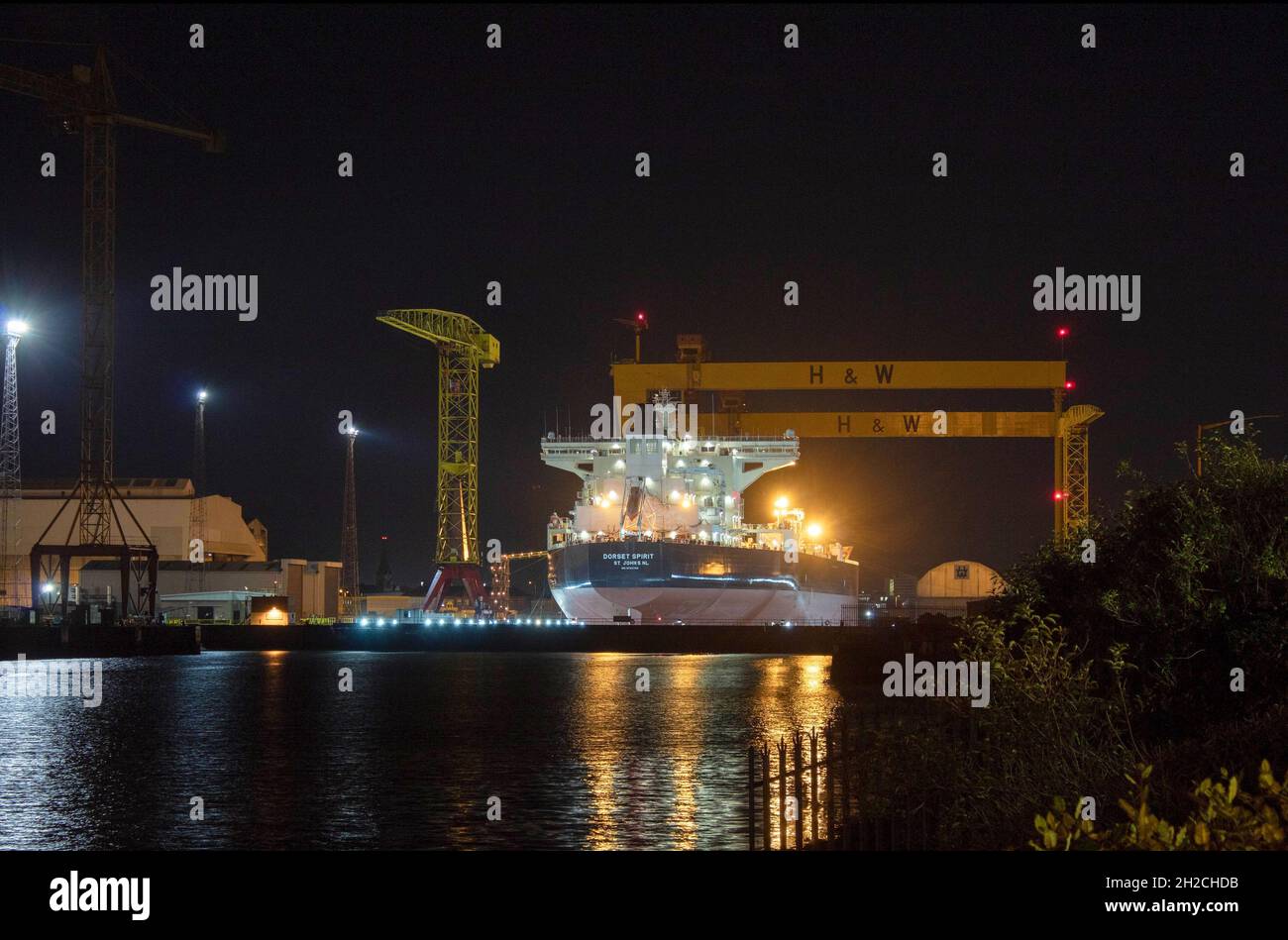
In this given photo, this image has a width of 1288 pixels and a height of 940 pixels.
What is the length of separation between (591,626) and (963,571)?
159 ft

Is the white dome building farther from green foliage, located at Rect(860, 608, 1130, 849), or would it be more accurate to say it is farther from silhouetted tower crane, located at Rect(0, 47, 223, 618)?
green foliage, located at Rect(860, 608, 1130, 849)

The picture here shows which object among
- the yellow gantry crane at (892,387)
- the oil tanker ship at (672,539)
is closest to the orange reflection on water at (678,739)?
the oil tanker ship at (672,539)

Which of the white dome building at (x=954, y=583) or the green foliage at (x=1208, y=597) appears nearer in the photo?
the green foliage at (x=1208, y=597)

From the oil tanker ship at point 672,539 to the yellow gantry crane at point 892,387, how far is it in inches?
154

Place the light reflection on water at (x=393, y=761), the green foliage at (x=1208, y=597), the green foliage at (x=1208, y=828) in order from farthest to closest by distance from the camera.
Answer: the light reflection on water at (x=393, y=761), the green foliage at (x=1208, y=597), the green foliage at (x=1208, y=828)

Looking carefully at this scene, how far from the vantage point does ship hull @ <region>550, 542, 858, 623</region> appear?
272ft

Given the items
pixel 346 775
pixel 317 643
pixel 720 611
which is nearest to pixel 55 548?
pixel 317 643

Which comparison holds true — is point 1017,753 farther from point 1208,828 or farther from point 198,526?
point 198,526

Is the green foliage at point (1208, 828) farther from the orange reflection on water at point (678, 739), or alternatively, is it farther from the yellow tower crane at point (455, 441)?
the yellow tower crane at point (455, 441)

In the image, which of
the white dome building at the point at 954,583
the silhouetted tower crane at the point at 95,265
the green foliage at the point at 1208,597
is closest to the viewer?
the green foliage at the point at 1208,597

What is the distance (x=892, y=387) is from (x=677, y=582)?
1864cm

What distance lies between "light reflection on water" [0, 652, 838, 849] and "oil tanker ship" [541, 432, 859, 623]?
28.2 meters

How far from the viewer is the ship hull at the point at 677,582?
272 ft
